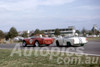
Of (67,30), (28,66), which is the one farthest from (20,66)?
(67,30)

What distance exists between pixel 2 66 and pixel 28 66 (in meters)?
1.41

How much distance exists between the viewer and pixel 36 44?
62.2ft

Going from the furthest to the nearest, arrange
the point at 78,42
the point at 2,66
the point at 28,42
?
the point at 28,42 < the point at 78,42 < the point at 2,66

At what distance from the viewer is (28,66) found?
7.88 meters

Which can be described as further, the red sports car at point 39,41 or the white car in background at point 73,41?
the red sports car at point 39,41

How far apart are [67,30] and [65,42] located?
129589mm

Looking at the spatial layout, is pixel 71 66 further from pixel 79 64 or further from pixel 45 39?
pixel 45 39

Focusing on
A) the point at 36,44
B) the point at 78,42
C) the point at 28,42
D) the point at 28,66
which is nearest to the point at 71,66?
the point at 28,66

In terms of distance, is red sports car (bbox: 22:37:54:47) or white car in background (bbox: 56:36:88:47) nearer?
white car in background (bbox: 56:36:88:47)

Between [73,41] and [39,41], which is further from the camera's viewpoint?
[39,41]

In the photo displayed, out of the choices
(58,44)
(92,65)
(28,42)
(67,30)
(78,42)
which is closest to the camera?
(92,65)

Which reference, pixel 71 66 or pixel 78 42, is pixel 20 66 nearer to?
pixel 71 66

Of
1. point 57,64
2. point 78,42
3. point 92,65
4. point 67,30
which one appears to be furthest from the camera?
point 67,30

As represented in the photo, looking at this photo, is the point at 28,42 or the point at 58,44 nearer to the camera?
the point at 58,44
